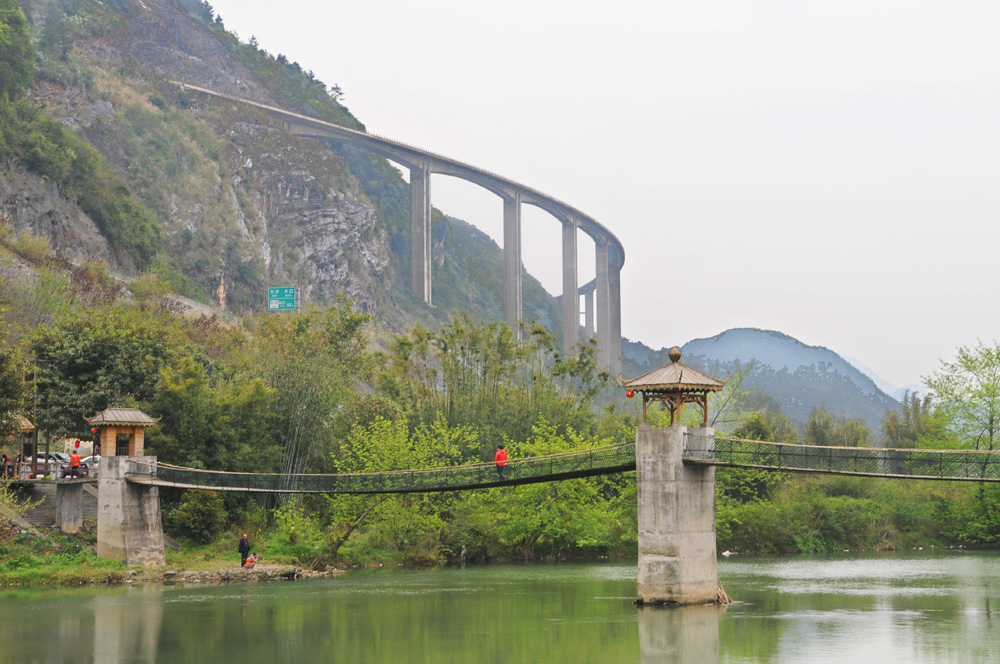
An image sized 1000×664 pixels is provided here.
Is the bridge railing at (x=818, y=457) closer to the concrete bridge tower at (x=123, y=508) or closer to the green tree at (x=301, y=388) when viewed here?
the concrete bridge tower at (x=123, y=508)

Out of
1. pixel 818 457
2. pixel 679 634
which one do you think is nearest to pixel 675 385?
pixel 818 457

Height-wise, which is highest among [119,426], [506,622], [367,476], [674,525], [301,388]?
[301,388]

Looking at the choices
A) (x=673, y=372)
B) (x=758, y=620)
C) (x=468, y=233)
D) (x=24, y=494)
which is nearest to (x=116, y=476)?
(x=24, y=494)

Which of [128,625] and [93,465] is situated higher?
[93,465]

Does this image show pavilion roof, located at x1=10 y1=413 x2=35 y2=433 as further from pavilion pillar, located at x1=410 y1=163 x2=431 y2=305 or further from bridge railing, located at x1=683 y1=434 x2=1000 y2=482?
pavilion pillar, located at x1=410 y1=163 x2=431 y2=305

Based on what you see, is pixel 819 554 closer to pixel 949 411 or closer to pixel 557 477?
pixel 949 411

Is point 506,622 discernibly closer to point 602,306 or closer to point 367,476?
point 367,476

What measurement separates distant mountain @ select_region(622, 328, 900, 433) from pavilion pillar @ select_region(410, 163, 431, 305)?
30894 millimetres

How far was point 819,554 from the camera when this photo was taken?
36.6m

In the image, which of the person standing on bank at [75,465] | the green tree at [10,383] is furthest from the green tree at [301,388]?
the green tree at [10,383]

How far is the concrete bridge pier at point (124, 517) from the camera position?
26250 millimetres

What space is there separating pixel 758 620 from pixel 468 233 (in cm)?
10259

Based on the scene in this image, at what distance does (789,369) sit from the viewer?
392 ft

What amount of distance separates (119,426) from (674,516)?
15255mm
